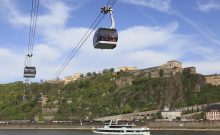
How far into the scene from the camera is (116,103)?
13700 centimetres

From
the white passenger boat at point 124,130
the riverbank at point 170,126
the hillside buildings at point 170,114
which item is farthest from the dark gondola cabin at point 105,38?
the hillside buildings at point 170,114

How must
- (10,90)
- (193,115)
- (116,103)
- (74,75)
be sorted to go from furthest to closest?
(74,75) → (10,90) → (116,103) → (193,115)

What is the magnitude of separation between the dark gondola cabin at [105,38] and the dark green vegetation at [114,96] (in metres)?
105

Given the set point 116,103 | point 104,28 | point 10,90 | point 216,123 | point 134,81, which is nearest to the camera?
point 104,28

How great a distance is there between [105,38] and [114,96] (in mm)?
117749

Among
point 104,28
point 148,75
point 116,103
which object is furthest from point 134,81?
point 104,28

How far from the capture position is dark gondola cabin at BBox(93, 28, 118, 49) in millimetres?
24869

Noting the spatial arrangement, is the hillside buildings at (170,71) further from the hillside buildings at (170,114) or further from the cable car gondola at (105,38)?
the cable car gondola at (105,38)

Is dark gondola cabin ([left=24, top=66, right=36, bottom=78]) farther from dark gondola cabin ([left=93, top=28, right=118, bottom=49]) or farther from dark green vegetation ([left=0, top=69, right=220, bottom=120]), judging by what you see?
dark green vegetation ([left=0, top=69, right=220, bottom=120])

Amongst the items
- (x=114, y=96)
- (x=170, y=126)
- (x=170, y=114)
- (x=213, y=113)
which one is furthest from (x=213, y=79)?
(x=170, y=126)

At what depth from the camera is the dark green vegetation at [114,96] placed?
435ft

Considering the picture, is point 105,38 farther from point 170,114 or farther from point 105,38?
point 170,114

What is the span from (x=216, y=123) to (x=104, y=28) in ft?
262

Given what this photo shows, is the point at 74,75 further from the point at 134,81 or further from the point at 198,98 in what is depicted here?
the point at 198,98
